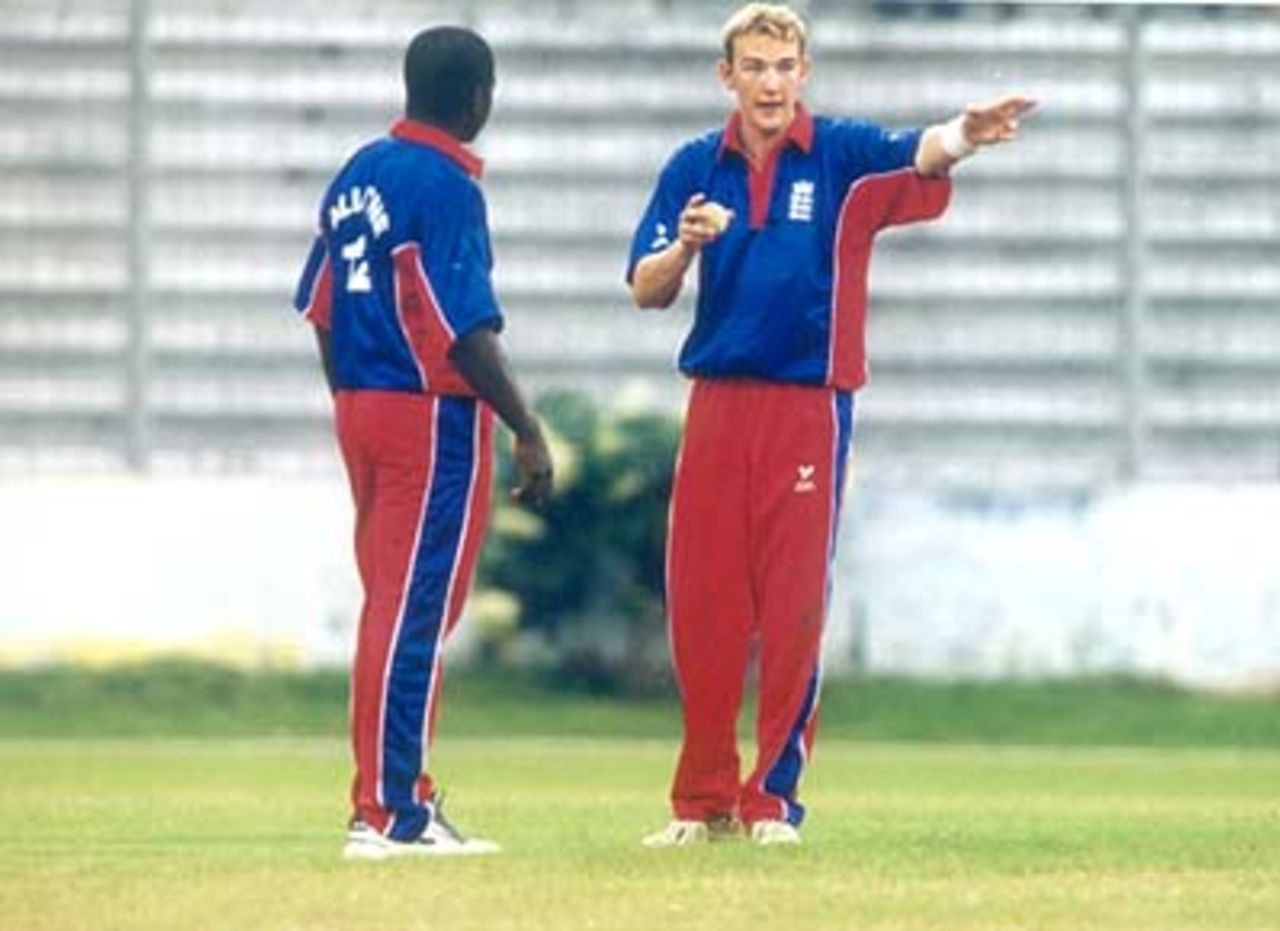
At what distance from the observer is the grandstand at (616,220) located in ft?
66.9

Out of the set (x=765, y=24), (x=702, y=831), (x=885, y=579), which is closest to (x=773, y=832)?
(x=702, y=831)

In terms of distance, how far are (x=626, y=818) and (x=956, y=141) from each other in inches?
112

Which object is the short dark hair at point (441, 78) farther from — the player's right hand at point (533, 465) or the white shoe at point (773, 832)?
the white shoe at point (773, 832)

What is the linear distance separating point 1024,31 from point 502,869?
417 inches

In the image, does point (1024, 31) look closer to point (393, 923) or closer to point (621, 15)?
point (621, 15)

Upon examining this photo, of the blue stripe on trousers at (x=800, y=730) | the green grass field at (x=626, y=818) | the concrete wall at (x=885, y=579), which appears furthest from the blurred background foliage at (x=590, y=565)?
the blue stripe on trousers at (x=800, y=730)

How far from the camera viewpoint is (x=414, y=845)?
11031 millimetres

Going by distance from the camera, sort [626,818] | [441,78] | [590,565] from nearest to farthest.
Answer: [441,78] < [626,818] < [590,565]

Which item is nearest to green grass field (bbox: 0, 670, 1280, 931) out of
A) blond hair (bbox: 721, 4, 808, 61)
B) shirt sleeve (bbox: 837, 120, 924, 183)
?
shirt sleeve (bbox: 837, 120, 924, 183)

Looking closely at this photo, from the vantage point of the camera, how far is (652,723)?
19.5m

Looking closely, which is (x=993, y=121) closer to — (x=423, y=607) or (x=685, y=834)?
(x=423, y=607)

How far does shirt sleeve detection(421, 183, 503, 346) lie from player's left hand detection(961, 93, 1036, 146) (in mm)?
1029

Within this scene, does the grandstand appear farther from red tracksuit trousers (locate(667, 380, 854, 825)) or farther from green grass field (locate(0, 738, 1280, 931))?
red tracksuit trousers (locate(667, 380, 854, 825))

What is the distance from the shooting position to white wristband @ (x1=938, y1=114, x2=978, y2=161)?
11109mm
